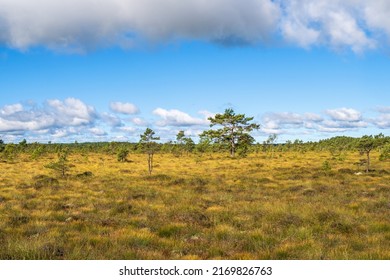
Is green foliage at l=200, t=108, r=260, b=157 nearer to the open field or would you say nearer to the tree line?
the tree line

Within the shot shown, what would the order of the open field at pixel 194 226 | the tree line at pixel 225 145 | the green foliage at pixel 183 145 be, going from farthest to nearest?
the green foliage at pixel 183 145, the tree line at pixel 225 145, the open field at pixel 194 226

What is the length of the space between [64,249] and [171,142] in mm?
84763

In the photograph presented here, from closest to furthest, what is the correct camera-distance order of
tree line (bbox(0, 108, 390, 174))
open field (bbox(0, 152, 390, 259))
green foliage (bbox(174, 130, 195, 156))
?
1. open field (bbox(0, 152, 390, 259))
2. tree line (bbox(0, 108, 390, 174))
3. green foliage (bbox(174, 130, 195, 156))

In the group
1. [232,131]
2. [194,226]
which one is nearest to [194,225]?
[194,226]

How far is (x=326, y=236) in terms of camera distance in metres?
9.58

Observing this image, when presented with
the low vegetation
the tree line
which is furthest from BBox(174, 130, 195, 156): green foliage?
the low vegetation

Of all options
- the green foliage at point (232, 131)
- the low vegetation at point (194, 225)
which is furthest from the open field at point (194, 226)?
Result: the green foliage at point (232, 131)

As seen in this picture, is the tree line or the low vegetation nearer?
the low vegetation

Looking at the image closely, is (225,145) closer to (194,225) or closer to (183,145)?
(183,145)

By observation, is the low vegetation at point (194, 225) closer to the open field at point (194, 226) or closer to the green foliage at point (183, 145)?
the open field at point (194, 226)

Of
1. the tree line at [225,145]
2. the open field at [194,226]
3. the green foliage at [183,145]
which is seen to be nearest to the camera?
the open field at [194,226]
